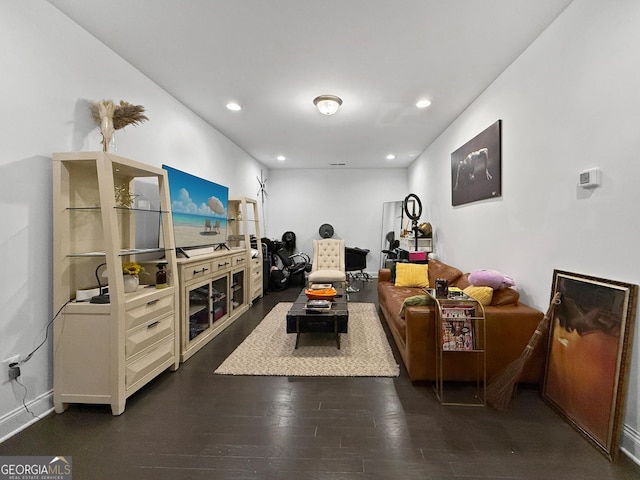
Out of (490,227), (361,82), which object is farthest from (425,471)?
(361,82)

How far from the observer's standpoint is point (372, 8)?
1.99m

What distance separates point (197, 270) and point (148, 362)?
40.8 inches

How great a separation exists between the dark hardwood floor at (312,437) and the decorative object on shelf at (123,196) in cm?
154

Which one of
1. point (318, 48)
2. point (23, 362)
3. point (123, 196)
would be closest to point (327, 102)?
point (318, 48)

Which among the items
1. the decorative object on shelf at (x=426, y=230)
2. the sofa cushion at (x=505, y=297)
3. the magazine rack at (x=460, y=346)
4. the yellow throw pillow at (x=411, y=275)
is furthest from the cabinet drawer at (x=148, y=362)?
the decorative object on shelf at (x=426, y=230)

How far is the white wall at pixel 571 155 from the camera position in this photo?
1578 mm

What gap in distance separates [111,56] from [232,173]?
8.72 ft

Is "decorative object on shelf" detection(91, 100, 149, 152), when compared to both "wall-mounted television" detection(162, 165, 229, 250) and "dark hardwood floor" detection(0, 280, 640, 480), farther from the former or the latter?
"dark hardwood floor" detection(0, 280, 640, 480)

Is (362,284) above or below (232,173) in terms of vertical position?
below

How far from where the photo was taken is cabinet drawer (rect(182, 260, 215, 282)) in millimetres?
2801

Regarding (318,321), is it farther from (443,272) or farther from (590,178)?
(590,178)

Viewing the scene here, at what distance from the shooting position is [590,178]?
178cm

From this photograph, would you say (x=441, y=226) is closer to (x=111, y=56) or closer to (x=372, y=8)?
(x=372, y=8)

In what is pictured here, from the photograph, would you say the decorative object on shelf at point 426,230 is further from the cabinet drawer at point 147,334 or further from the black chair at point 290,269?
the cabinet drawer at point 147,334
